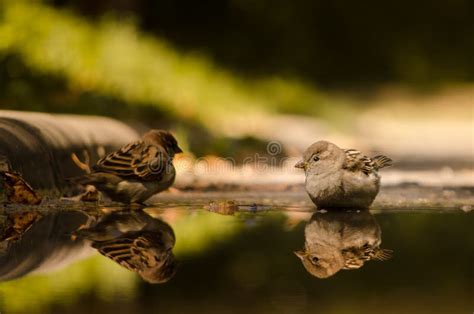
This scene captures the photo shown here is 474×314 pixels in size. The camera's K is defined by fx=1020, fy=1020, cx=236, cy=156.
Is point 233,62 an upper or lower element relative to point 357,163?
upper

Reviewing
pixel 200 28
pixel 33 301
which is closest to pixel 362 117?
pixel 200 28

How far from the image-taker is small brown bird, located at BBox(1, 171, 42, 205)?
797 cm

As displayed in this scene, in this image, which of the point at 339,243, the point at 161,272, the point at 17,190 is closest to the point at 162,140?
the point at 17,190

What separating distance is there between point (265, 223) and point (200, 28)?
19.5 m

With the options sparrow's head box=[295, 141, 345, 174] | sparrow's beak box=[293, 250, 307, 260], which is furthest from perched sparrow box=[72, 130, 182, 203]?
sparrow's beak box=[293, 250, 307, 260]

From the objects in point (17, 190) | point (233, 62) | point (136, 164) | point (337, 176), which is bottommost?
point (17, 190)

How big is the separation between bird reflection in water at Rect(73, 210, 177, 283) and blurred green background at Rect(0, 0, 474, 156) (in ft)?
16.6

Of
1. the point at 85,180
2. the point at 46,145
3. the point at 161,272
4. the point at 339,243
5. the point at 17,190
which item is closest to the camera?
the point at 161,272

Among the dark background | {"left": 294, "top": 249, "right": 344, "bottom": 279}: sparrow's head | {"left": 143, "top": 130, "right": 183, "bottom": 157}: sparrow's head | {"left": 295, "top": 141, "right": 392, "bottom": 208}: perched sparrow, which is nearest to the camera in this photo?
{"left": 294, "top": 249, "right": 344, "bottom": 279}: sparrow's head

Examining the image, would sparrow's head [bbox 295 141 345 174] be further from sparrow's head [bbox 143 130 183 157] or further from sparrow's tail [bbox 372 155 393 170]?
sparrow's head [bbox 143 130 183 157]

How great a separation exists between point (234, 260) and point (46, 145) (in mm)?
3682

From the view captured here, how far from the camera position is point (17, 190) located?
8102 millimetres

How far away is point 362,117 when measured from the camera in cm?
2338

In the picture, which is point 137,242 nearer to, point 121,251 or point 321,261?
point 121,251
